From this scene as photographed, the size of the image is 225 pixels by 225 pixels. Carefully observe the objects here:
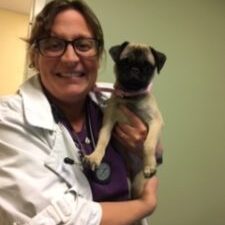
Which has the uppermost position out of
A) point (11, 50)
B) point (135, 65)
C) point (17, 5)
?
point (135, 65)

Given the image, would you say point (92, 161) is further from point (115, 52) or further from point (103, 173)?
point (115, 52)

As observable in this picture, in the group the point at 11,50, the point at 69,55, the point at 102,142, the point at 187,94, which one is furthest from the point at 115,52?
the point at 11,50

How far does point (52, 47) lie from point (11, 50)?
11.2 feet

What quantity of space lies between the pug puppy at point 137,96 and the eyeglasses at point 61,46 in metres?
0.13

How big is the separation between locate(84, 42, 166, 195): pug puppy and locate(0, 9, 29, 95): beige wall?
326 cm

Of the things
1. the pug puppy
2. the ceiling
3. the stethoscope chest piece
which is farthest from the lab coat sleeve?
the ceiling

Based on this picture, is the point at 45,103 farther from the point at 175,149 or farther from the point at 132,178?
the point at 175,149

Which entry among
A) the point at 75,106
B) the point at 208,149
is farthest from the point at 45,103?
the point at 208,149

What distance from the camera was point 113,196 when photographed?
4.07ft

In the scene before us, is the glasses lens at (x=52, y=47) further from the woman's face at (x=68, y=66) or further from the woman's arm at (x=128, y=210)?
the woman's arm at (x=128, y=210)

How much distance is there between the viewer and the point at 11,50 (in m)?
4.52

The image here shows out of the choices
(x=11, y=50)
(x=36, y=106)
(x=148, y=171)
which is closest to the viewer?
(x=36, y=106)

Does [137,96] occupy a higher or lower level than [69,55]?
lower

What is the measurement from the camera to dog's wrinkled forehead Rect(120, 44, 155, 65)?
137 cm
